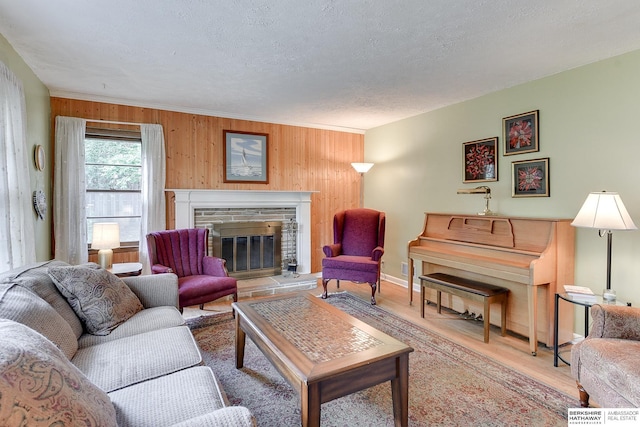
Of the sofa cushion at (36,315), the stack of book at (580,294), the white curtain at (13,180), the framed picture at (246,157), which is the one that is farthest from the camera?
the framed picture at (246,157)

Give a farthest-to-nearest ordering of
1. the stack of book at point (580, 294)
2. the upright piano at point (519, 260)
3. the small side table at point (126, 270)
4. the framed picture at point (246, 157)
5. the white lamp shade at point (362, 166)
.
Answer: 1. the white lamp shade at point (362, 166)
2. the framed picture at point (246, 157)
3. the small side table at point (126, 270)
4. the upright piano at point (519, 260)
5. the stack of book at point (580, 294)

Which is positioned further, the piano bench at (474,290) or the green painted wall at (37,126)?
the piano bench at (474,290)

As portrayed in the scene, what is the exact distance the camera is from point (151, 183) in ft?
13.0

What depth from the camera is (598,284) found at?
279cm

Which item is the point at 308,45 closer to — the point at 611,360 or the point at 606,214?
the point at 606,214

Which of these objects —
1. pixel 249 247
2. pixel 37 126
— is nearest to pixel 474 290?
pixel 249 247

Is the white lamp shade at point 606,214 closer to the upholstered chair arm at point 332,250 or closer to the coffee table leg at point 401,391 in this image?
the coffee table leg at point 401,391

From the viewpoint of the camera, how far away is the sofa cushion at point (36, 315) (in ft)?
4.91

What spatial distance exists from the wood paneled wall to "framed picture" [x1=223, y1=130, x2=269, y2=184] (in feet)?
0.24

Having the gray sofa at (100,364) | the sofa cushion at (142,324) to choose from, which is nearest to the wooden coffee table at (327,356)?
the gray sofa at (100,364)

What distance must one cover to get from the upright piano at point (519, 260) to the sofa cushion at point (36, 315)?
3.12 meters

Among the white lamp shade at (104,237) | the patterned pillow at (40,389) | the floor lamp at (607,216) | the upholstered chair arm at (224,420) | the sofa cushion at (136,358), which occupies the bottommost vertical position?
the sofa cushion at (136,358)

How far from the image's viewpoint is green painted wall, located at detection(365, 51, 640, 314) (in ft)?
8.55

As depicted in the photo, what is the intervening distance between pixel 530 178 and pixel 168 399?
137 inches
